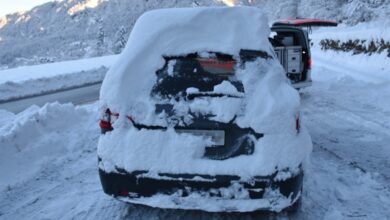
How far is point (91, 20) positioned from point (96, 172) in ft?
475

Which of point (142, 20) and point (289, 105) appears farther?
point (142, 20)

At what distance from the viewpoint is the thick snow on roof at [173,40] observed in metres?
3.72

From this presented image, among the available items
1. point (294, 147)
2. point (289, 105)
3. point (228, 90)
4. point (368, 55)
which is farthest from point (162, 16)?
point (368, 55)

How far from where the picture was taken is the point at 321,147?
5.95 m

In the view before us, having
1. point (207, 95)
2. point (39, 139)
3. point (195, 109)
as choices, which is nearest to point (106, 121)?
point (195, 109)

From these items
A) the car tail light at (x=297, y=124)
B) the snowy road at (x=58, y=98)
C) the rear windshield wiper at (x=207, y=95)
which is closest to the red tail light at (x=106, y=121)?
the rear windshield wiper at (x=207, y=95)

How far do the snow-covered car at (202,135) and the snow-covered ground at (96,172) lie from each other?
21.4 inches

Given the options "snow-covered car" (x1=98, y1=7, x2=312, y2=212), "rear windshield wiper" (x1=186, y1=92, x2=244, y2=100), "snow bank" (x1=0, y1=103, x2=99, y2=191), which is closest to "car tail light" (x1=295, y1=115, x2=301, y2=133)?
"snow-covered car" (x1=98, y1=7, x2=312, y2=212)

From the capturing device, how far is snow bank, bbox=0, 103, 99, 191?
525cm

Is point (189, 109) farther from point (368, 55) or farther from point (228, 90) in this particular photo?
point (368, 55)

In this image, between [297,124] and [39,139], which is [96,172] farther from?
[297,124]

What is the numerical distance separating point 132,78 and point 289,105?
1.50m

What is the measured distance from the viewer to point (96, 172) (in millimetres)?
5199

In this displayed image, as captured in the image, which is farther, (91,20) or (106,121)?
(91,20)
